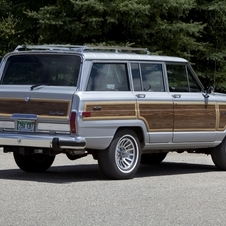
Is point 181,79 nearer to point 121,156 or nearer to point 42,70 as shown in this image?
point 121,156

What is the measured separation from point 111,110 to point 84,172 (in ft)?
6.38

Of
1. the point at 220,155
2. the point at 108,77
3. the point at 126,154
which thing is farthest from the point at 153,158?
the point at 108,77

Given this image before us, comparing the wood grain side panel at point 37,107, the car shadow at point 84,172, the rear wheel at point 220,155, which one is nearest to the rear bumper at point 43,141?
the wood grain side panel at point 37,107

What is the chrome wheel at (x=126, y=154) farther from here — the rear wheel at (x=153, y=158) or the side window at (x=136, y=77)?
the rear wheel at (x=153, y=158)

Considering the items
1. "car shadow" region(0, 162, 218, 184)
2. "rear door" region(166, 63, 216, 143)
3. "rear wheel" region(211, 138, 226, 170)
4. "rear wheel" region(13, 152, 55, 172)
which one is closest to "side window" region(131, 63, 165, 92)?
"rear door" region(166, 63, 216, 143)

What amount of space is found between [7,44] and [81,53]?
1236cm

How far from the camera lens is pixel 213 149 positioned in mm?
14547

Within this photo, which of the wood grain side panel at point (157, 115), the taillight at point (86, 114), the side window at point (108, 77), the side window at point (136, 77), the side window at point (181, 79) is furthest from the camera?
the side window at point (181, 79)

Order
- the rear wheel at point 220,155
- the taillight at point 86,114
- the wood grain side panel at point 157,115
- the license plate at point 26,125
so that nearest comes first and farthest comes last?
the taillight at point 86,114 → the license plate at point 26,125 → the wood grain side panel at point 157,115 → the rear wheel at point 220,155

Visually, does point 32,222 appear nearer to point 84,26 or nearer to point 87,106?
point 87,106

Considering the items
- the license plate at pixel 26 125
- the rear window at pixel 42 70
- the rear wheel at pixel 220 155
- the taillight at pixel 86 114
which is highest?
the rear window at pixel 42 70

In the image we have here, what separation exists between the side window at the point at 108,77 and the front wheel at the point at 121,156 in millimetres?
704

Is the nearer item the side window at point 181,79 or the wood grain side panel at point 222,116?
the side window at point 181,79

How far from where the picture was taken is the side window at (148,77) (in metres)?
13.2
